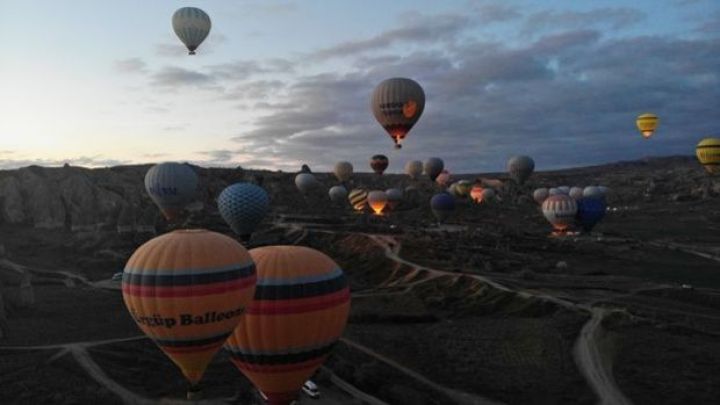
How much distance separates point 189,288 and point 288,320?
3855mm

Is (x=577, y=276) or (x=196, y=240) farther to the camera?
(x=577, y=276)

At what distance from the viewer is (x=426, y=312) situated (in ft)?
166

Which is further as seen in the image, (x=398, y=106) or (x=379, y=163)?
(x=379, y=163)

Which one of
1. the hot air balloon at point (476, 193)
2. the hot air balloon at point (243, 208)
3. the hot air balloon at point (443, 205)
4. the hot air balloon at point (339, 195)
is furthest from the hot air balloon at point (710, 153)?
the hot air balloon at point (243, 208)

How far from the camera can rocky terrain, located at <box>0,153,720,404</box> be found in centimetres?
3278

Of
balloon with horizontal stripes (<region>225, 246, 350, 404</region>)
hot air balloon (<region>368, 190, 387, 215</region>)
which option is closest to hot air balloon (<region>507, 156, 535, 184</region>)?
hot air balloon (<region>368, 190, 387, 215</region>)

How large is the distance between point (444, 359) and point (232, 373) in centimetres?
1217

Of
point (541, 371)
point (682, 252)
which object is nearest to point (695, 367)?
point (541, 371)

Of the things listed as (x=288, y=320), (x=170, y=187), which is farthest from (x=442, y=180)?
(x=288, y=320)

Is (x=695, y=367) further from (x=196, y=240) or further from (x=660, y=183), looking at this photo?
(x=660, y=183)

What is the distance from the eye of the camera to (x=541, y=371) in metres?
35.3

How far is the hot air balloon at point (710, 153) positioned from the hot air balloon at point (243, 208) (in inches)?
3524

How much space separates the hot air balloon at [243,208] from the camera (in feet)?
233

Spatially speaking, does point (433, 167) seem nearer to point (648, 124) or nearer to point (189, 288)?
point (648, 124)
